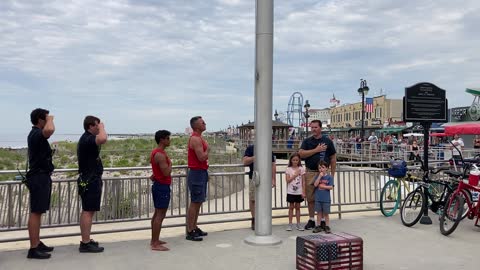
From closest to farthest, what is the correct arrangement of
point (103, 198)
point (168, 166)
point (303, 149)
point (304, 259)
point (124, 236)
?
point (304, 259), point (168, 166), point (103, 198), point (303, 149), point (124, 236)

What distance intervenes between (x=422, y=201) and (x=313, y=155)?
7.36ft

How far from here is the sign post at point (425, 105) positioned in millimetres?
8641

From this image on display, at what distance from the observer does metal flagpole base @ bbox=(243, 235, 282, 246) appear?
21.4 feet

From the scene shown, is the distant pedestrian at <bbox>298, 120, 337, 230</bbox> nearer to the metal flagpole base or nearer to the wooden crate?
the metal flagpole base

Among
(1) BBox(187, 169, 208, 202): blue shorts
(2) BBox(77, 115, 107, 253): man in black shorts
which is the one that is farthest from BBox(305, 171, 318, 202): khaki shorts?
(2) BBox(77, 115, 107, 253): man in black shorts

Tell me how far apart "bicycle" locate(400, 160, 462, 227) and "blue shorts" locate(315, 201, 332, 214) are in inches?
66.1

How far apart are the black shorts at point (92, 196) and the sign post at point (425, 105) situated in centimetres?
587

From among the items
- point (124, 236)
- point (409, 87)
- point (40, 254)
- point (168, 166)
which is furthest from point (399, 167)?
point (40, 254)

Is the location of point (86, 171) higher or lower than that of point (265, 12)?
lower

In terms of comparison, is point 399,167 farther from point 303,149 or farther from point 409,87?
point 303,149

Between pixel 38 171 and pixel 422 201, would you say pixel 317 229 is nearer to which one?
pixel 422 201

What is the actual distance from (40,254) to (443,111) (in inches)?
299

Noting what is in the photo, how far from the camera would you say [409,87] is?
340 inches

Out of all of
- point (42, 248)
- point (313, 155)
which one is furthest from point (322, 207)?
point (42, 248)
